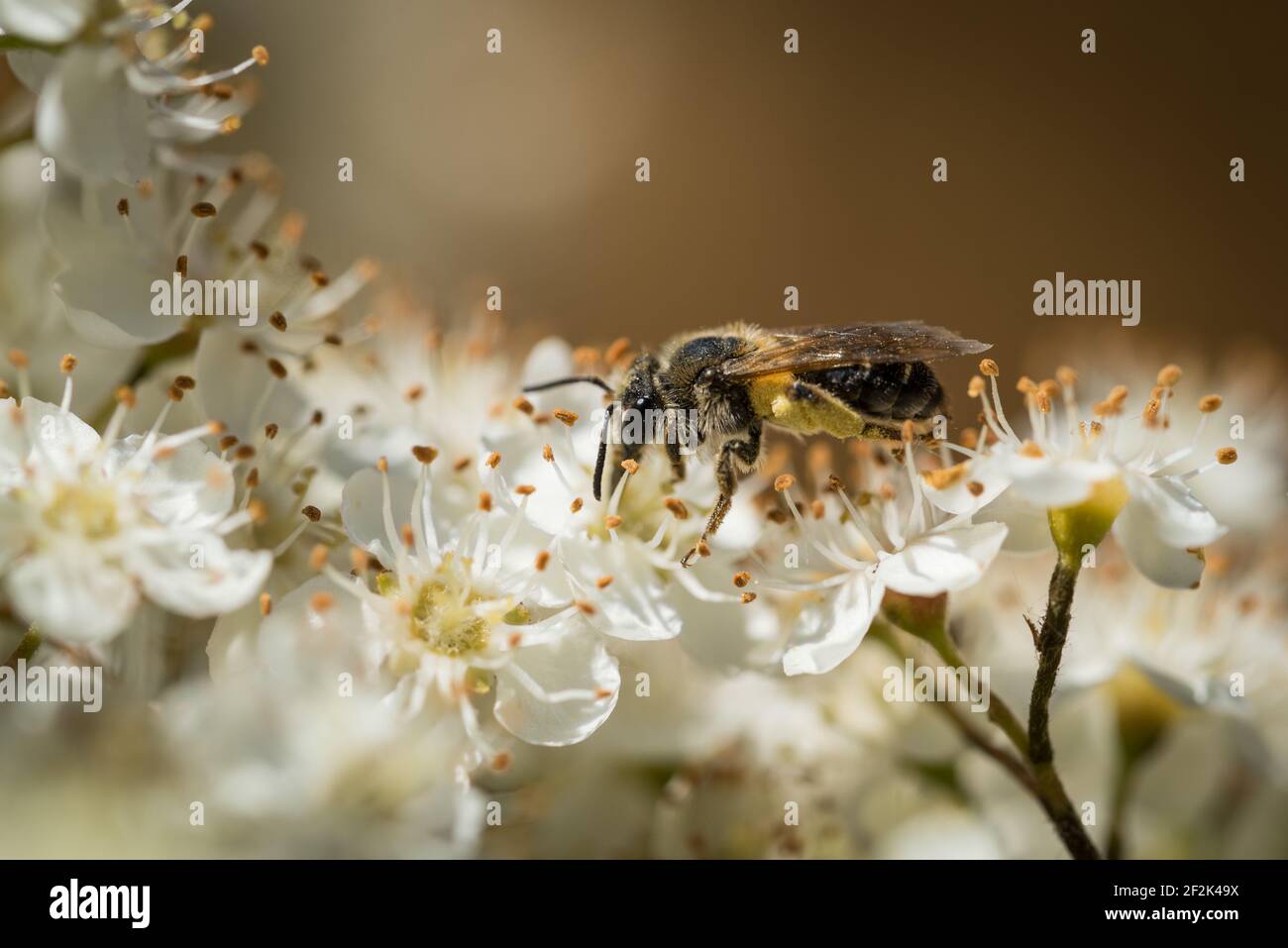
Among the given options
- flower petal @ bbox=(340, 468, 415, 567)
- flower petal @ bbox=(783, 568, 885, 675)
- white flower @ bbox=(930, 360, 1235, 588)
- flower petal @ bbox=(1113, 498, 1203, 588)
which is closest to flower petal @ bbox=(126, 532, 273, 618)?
flower petal @ bbox=(340, 468, 415, 567)

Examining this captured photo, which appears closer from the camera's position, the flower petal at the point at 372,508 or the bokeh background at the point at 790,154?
the flower petal at the point at 372,508

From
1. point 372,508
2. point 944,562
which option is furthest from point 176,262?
point 944,562

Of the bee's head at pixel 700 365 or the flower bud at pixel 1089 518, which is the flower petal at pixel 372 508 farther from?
the flower bud at pixel 1089 518

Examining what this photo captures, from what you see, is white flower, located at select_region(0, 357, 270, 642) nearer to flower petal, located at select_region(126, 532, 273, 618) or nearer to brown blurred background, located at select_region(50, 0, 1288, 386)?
flower petal, located at select_region(126, 532, 273, 618)

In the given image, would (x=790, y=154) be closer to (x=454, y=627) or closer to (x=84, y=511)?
(x=454, y=627)

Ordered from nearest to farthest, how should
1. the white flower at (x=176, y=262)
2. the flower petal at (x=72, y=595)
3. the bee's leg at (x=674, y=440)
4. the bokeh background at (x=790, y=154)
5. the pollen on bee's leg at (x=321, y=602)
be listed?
1. the flower petal at (x=72, y=595)
2. the pollen on bee's leg at (x=321, y=602)
3. the white flower at (x=176, y=262)
4. the bee's leg at (x=674, y=440)
5. the bokeh background at (x=790, y=154)

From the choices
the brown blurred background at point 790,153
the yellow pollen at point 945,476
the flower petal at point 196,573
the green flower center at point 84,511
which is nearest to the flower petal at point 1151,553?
the yellow pollen at point 945,476

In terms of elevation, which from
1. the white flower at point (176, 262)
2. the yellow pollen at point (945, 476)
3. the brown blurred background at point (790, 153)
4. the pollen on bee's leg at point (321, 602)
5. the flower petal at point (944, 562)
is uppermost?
the brown blurred background at point (790, 153)
